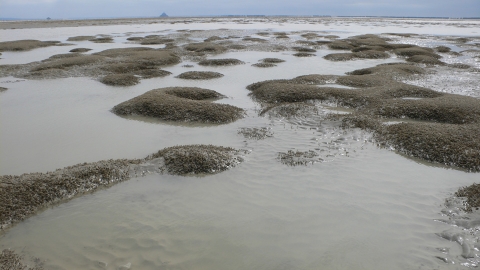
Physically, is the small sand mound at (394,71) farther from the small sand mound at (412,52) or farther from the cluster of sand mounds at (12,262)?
the cluster of sand mounds at (12,262)

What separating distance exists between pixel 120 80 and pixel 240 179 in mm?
17665

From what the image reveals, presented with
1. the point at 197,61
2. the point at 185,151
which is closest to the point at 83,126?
the point at 185,151

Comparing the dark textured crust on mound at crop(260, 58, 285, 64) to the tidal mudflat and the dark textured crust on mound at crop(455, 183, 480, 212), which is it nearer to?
the tidal mudflat

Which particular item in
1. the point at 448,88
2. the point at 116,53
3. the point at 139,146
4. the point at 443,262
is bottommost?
the point at 443,262

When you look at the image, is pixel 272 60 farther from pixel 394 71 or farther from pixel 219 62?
pixel 394 71

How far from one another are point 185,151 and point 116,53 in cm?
3100

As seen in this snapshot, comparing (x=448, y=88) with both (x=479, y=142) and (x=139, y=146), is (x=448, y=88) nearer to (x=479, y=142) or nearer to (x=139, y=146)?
(x=479, y=142)

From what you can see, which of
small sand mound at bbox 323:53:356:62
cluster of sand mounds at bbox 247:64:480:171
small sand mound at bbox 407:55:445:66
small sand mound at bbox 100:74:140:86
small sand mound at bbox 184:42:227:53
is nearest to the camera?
cluster of sand mounds at bbox 247:64:480:171

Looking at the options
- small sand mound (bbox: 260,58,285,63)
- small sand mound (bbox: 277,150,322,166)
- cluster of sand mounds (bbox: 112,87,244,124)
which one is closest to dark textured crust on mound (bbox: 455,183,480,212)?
small sand mound (bbox: 277,150,322,166)

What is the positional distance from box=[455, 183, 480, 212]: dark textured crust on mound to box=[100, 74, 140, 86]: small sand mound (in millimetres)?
21580

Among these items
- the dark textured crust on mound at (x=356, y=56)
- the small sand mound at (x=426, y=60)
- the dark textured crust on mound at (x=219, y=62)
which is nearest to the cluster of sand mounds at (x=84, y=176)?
the dark textured crust on mound at (x=219, y=62)

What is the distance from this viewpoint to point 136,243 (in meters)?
7.41

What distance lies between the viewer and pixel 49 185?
9469 mm

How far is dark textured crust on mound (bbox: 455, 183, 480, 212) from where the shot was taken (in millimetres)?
8766
